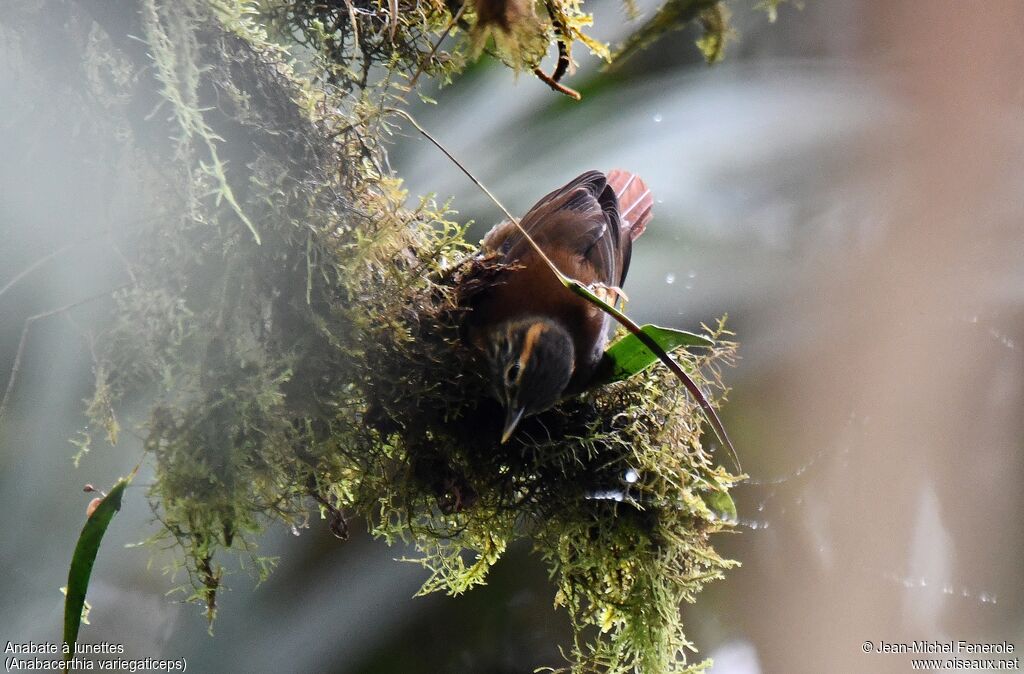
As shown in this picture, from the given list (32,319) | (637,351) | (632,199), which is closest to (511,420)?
(637,351)

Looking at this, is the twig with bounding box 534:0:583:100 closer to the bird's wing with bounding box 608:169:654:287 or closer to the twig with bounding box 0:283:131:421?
the bird's wing with bounding box 608:169:654:287

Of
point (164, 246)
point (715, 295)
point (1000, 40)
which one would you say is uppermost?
→ point (164, 246)

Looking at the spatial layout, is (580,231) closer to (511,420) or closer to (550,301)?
(550,301)

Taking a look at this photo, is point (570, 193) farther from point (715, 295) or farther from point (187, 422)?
point (715, 295)

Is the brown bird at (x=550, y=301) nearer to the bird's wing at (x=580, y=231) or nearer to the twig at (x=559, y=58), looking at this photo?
the bird's wing at (x=580, y=231)

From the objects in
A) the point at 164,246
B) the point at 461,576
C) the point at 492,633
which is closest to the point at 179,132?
the point at 164,246

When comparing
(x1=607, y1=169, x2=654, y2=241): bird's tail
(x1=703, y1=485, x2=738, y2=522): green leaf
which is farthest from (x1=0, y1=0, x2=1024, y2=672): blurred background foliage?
(x1=703, y1=485, x2=738, y2=522): green leaf
